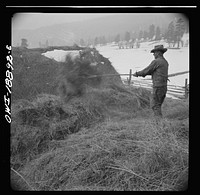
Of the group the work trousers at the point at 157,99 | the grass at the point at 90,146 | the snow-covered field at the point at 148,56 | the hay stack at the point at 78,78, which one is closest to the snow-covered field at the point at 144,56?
the snow-covered field at the point at 148,56

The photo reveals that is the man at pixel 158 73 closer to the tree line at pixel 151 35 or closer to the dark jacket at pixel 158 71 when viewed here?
the dark jacket at pixel 158 71

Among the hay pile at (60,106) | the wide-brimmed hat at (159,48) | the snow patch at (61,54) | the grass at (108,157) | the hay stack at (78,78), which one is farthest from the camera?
the snow patch at (61,54)

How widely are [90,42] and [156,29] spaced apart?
59.8 inches

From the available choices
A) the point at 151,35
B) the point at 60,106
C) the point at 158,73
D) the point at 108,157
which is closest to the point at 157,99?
the point at 158,73

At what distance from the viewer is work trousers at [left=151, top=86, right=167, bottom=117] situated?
10.9ft

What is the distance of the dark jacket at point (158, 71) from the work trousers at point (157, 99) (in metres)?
0.11

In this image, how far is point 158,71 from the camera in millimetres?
3223

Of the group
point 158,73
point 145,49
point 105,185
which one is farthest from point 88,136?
point 145,49

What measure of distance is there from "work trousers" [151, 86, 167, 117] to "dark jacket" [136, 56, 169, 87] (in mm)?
107

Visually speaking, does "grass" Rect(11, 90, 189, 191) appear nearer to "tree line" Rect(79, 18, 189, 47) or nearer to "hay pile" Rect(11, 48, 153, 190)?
"hay pile" Rect(11, 48, 153, 190)

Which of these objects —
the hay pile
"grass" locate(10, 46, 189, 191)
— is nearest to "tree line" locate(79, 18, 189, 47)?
the hay pile

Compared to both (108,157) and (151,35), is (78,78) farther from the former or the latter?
(108,157)

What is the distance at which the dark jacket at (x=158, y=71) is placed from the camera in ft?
10.5

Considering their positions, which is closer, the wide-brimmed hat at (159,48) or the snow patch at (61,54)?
the wide-brimmed hat at (159,48)
